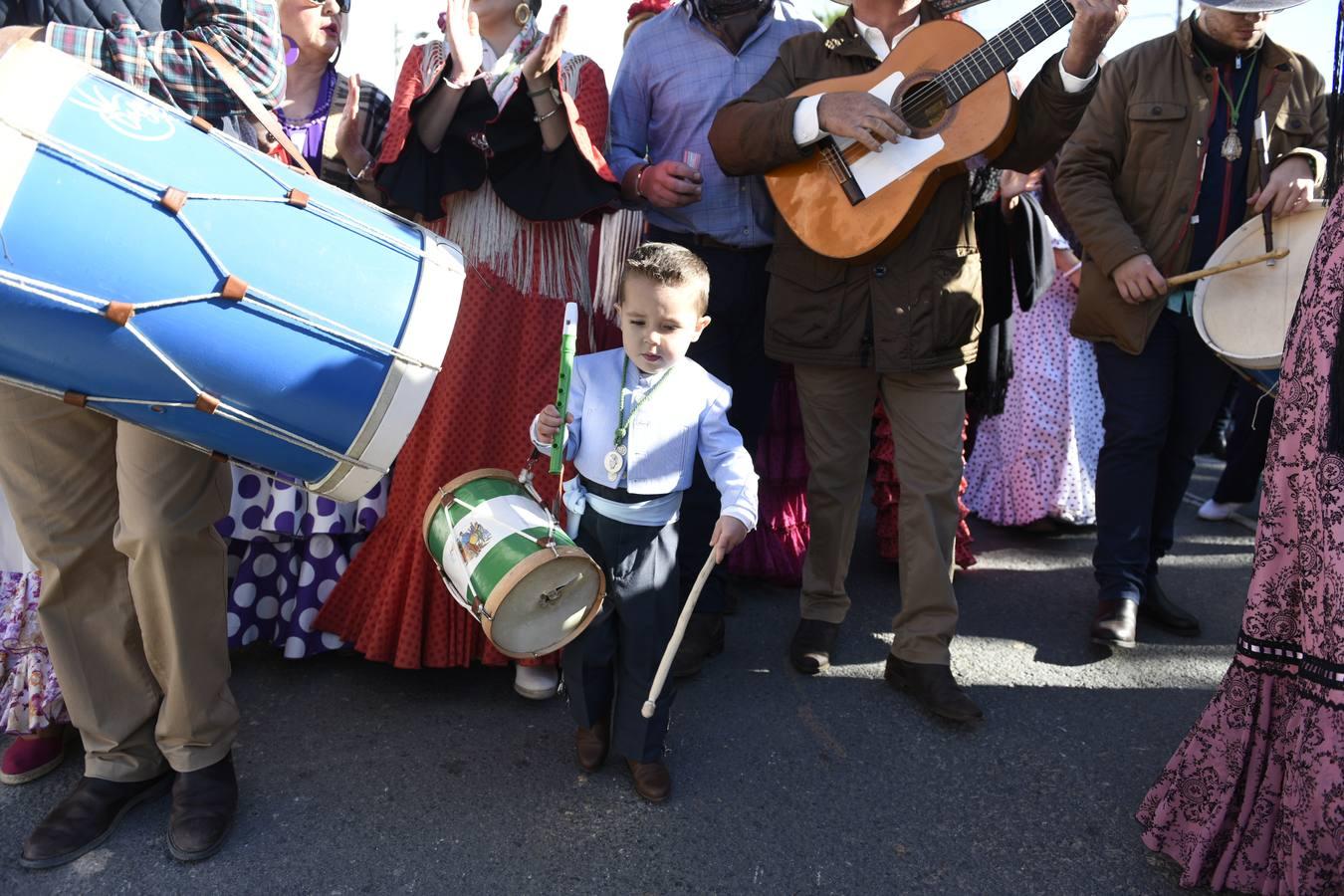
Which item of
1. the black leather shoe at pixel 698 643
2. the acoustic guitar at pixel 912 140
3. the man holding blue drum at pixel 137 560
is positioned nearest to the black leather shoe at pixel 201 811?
the man holding blue drum at pixel 137 560

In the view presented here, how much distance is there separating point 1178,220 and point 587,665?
82.8 inches

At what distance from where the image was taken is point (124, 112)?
186 cm

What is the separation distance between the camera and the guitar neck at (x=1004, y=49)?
2.54 m

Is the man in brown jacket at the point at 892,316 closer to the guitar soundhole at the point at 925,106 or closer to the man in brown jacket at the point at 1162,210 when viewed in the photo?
the guitar soundhole at the point at 925,106

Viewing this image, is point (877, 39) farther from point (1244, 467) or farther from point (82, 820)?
point (1244, 467)

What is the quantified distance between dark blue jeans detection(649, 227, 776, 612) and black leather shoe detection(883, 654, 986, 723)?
564mm

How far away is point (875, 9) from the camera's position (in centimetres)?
290

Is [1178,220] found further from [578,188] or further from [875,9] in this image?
[578,188]

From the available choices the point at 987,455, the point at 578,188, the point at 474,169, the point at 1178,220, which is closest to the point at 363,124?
the point at 474,169

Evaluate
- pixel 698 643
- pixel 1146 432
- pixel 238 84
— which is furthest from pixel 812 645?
pixel 238 84

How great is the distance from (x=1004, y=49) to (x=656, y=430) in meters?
1.24

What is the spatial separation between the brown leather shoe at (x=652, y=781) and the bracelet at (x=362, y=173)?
1.65m

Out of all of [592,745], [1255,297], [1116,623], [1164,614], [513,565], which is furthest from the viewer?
[1164,614]

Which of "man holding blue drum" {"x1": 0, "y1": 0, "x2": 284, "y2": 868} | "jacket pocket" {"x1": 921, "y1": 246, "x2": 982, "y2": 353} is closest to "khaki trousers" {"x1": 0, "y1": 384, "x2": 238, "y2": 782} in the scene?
"man holding blue drum" {"x1": 0, "y1": 0, "x2": 284, "y2": 868}
